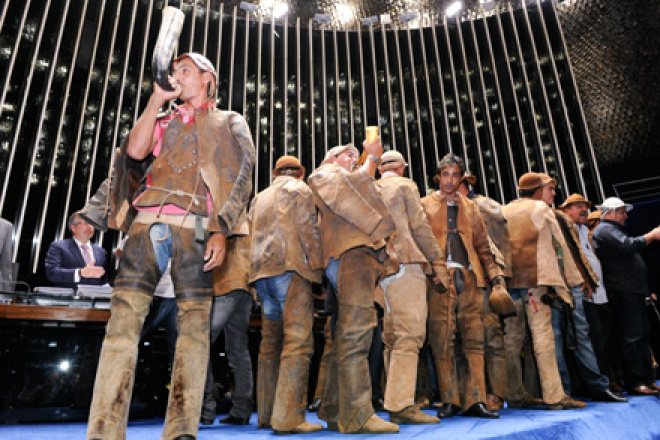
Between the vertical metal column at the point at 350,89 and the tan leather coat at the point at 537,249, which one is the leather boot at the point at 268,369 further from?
the vertical metal column at the point at 350,89

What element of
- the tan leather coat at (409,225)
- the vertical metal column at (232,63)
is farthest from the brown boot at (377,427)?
the vertical metal column at (232,63)

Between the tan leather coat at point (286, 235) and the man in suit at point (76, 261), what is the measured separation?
1.67 metres

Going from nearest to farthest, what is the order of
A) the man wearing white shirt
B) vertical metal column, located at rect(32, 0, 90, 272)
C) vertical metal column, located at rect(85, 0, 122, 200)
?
1. the man wearing white shirt
2. vertical metal column, located at rect(32, 0, 90, 272)
3. vertical metal column, located at rect(85, 0, 122, 200)

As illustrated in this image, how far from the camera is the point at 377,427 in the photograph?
231 centimetres

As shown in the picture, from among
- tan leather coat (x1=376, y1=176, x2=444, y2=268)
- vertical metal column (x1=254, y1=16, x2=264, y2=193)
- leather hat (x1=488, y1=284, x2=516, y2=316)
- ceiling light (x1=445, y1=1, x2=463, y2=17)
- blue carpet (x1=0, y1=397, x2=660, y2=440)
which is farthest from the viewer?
ceiling light (x1=445, y1=1, x2=463, y2=17)

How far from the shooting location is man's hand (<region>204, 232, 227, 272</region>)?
1.85 metres

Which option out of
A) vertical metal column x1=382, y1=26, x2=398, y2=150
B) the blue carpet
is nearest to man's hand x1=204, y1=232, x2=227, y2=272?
the blue carpet

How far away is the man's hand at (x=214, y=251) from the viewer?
1.85m

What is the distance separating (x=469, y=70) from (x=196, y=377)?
25.0ft

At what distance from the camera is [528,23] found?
8078 millimetres

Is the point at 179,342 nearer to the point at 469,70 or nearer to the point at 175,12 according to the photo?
the point at 175,12

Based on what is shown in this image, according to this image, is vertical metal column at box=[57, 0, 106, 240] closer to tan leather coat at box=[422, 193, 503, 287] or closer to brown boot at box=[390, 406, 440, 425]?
tan leather coat at box=[422, 193, 503, 287]

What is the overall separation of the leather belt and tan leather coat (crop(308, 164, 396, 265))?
872mm

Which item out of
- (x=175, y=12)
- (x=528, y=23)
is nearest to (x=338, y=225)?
(x=175, y=12)
